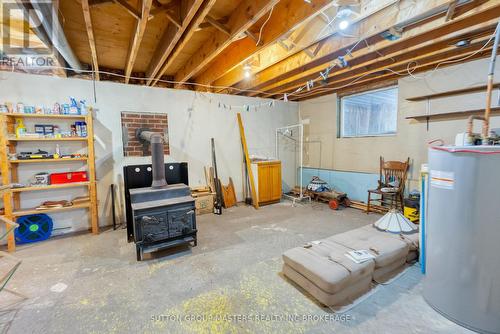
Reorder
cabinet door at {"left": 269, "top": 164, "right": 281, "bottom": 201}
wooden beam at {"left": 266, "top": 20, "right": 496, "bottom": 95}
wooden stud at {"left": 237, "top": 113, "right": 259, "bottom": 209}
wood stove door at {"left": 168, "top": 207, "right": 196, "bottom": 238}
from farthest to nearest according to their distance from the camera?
cabinet door at {"left": 269, "top": 164, "right": 281, "bottom": 201} → wooden stud at {"left": 237, "top": 113, "right": 259, "bottom": 209} → wood stove door at {"left": 168, "top": 207, "right": 196, "bottom": 238} → wooden beam at {"left": 266, "top": 20, "right": 496, "bottom": 95}

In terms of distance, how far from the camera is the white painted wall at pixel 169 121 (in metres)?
3.09

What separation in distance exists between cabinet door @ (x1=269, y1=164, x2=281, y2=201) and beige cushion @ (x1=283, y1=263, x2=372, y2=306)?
2765mm

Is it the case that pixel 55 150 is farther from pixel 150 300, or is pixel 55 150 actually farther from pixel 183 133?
pixel 150 300

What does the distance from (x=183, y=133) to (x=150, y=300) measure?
294cm

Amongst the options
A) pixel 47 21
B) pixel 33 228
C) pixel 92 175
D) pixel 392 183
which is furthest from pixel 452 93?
pixel 33 228

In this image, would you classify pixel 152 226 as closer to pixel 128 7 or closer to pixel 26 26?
pixel 128 7

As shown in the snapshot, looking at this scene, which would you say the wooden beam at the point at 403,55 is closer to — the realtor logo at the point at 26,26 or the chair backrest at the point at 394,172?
the chair backrest at the point at 394,172

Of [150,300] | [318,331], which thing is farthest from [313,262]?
[150,300]

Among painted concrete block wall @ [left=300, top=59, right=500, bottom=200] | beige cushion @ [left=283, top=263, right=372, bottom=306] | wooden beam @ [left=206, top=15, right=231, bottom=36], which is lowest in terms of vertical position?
beige cushion @ [left=283, top=263, right=372, bottom=306]

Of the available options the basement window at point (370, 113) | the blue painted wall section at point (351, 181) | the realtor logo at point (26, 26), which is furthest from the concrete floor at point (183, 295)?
the basement window at point (370, 113)

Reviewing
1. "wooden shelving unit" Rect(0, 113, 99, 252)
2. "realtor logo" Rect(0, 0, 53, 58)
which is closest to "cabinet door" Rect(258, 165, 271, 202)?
"wooden shelving unit" Rect(0, 113, 99, 252)

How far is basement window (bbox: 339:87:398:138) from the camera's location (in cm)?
407

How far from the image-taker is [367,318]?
5.34ft

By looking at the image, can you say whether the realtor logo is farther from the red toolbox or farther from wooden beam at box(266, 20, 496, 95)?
wooden beam at box(266, 20, 496, 95)
